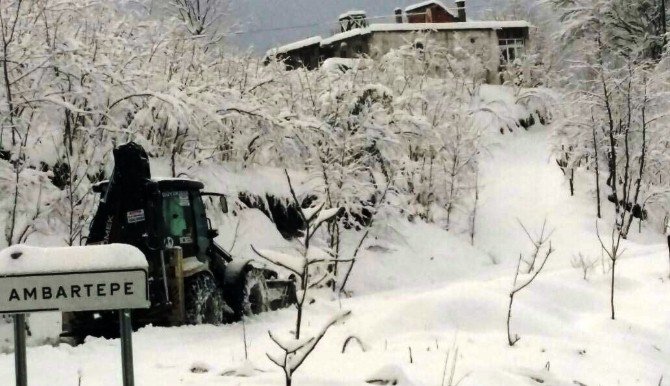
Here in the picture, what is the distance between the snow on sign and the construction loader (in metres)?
6.28

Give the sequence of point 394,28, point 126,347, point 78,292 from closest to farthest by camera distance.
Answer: point 78,292
point 126,347
point 394,28

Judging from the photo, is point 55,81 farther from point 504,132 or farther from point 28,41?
point 504,132

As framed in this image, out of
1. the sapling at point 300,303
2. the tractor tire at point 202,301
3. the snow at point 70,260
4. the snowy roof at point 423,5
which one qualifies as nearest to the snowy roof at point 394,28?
the snowy roof at point 423,5

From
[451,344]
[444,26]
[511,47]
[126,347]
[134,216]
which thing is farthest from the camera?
[511,47]

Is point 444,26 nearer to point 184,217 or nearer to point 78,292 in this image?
point 184,217

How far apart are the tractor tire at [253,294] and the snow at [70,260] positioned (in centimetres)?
780

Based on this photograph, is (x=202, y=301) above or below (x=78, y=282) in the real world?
below

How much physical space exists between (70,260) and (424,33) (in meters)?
44.0

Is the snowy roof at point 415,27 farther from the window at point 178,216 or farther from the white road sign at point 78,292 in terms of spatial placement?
the white road sign at point 78,292

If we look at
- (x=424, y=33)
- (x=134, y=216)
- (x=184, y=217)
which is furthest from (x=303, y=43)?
(x=134, y=216)

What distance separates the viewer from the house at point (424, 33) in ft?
150

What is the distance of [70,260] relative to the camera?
2.97 meters

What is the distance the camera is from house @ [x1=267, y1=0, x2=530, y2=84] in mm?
45719

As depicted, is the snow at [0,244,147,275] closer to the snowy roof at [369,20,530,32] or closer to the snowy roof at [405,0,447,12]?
the snowy roof at [369,20,530,32]
